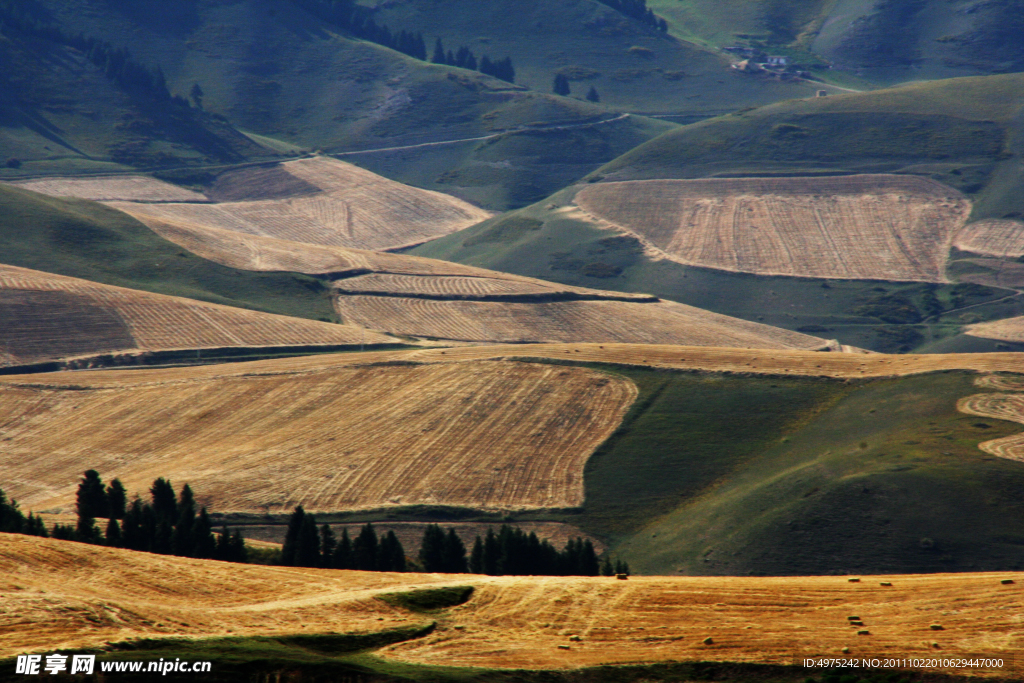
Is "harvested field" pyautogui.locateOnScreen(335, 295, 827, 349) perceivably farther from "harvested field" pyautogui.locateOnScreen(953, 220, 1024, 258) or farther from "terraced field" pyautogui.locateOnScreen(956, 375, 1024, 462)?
"terraced field" pyautogui.locateOnScreen(956, 375, 1024, 462)

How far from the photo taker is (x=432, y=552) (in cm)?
5750

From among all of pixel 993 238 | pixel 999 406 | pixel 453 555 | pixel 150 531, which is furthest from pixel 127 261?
pixel 993 238

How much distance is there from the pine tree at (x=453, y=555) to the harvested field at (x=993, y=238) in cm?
A: 14036

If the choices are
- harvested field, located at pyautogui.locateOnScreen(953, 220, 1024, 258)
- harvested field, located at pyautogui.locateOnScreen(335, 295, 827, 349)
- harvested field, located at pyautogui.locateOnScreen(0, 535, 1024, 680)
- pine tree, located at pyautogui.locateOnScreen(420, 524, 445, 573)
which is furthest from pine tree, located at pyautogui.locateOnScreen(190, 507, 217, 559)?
harvested field, located at pyautogui.locateOnScreen(953, 220, 1024, 258)

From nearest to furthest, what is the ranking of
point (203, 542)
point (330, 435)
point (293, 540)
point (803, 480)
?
point (203, 542) → point (293, 540) → point (803, 480) → point (330, 435)

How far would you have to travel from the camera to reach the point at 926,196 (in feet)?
619

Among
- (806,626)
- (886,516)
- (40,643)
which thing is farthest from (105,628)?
(886,516)

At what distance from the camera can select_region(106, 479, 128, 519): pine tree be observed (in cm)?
6106

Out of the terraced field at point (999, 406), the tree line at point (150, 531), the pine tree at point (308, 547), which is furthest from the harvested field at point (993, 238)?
the tree line at point (150, 531)

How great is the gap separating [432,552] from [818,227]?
142 m

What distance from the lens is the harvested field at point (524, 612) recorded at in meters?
28.9

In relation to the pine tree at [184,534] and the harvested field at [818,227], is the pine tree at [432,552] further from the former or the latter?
the harvested field at [818,227]

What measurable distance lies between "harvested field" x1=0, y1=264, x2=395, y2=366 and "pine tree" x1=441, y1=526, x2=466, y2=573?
59.1 meters

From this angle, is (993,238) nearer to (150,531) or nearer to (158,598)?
(150,531)
